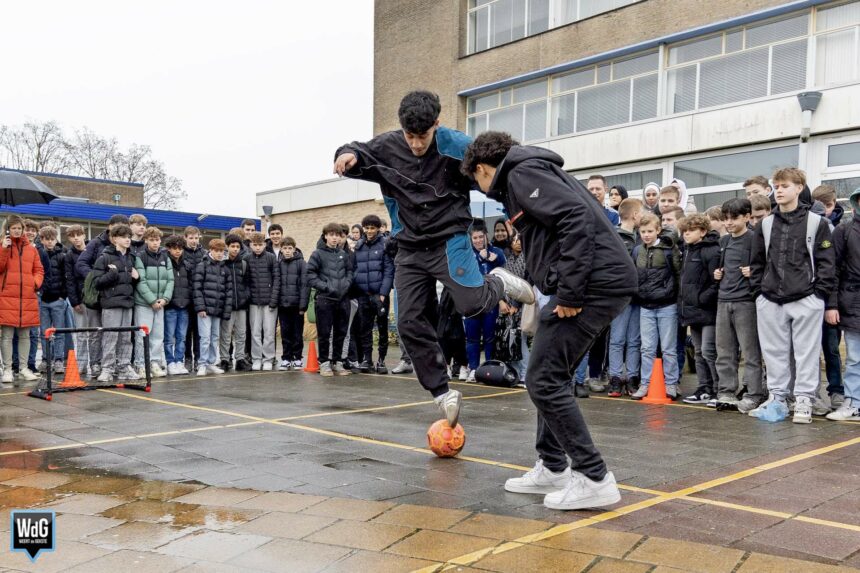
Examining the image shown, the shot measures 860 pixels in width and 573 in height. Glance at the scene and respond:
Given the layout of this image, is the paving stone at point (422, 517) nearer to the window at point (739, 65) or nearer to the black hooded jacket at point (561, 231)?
the black hooded jacket at point (561, 231)

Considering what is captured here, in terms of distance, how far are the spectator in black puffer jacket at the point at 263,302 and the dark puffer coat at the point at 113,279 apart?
1.89 meters

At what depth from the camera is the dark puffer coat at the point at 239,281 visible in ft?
37.4

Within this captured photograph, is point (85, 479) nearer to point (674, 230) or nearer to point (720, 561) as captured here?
point (720, 561)

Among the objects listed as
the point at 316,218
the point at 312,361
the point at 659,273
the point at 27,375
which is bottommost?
the point at 27,375

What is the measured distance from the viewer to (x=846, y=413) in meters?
6.89

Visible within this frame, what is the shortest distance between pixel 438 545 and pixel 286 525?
771 mm

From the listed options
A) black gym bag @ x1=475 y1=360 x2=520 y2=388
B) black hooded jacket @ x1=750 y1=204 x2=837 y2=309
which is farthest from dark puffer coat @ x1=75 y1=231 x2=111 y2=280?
black hooded jacket @ x1=750 y1=204 x2=837 y2=309

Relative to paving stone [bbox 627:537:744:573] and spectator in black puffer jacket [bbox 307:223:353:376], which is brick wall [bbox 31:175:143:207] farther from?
paving stone [bbox 627:537:744:573]

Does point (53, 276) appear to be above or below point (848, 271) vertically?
below

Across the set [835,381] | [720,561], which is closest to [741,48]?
[835,381]

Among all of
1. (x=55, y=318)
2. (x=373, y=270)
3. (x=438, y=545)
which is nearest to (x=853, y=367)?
(x=438, y=545)

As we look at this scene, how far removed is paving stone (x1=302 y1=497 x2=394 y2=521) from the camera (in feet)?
12.1

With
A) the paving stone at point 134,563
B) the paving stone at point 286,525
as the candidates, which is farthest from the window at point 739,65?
the paving stone at point 134,563

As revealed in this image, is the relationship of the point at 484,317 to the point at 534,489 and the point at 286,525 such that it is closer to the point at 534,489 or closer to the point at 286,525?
the point at 534,489
